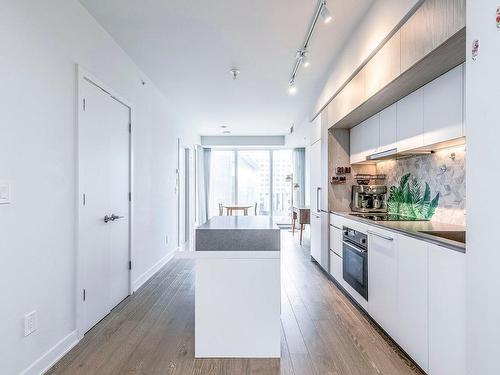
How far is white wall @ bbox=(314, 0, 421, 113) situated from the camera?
6.75ft

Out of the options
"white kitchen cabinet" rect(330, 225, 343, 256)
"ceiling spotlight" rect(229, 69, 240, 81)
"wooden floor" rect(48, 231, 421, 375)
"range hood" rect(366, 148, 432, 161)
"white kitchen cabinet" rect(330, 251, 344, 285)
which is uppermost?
"ceiling spotlight" rect(229, 69, 240, 81)

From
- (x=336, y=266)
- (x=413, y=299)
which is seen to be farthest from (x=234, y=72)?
(x=413, y=299)

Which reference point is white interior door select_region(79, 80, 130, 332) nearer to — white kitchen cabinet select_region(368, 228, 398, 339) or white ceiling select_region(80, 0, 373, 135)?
white ceiling select_region(80, 0, 373, 135)

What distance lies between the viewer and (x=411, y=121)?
2.54m

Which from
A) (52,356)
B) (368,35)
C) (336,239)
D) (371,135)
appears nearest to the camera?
(52,356)

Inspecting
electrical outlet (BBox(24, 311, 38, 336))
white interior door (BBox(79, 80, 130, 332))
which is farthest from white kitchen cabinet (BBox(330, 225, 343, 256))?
electrical outlet (BBox(24, 311, 38, 336))

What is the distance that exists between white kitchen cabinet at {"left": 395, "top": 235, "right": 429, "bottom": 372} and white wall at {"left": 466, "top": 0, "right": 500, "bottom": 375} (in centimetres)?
50

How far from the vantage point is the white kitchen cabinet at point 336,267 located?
3516 millimetres

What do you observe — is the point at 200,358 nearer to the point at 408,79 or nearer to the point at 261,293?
the point at 261,293

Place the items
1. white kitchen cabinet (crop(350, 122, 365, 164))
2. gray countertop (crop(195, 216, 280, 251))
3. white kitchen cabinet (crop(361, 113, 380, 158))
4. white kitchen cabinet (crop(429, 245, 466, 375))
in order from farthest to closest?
1. white kitchen cabinet (crop(350, 122, 365, 164))
2. white kitchen cabinet (crop(361, 113, 380, 158))
3. gray countertop (crop(195, 216, 280, 251))
4. white kitchen cabinet (crop(429, 245, 466, 375))

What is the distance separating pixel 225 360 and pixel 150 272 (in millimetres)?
2334

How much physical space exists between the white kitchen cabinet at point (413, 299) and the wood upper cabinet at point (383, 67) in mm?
1209

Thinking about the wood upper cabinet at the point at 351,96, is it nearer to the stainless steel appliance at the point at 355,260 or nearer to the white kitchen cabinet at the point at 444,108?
the white kitchen cabinet at the point at 444,108

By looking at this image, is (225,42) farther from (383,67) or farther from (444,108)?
(444,108)
